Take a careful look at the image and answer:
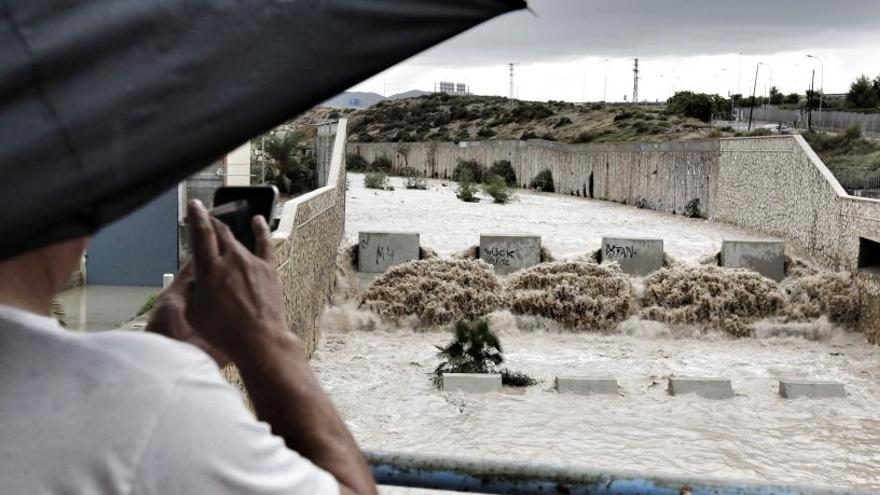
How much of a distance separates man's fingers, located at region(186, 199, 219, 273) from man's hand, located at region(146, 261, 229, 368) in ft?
0.30

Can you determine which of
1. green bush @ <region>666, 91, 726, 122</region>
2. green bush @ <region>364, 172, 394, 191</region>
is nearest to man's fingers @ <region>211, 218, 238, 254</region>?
green bush @ <region>364, 172, 394, 191</region>

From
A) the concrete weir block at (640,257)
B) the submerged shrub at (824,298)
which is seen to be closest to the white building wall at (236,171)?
the concrete weir block at (640,257)

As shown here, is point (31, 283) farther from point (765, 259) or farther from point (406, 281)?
point (765, 259)

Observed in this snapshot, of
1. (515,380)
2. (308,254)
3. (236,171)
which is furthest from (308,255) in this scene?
(515,380)

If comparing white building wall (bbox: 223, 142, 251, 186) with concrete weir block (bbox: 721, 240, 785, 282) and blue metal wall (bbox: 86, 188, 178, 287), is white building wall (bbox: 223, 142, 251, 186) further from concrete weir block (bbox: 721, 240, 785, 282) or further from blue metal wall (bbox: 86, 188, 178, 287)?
concrete weir block (bbox: 721, 240, 785, 282)

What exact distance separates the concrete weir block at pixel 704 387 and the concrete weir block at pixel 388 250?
20.1 ft

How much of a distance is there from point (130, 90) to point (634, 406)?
41.5 feet

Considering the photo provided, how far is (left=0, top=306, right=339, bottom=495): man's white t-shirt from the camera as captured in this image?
93 cm

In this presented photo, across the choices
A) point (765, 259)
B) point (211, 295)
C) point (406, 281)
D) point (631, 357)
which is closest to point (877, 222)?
point (765, 259)

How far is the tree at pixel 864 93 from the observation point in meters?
63.6

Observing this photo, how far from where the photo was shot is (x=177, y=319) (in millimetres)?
1305

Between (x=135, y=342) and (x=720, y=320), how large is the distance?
16.7m

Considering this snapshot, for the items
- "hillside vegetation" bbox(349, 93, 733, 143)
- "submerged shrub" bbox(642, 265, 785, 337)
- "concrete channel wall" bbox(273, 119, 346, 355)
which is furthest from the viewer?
"hillside vegetation" bbox(349, 93, 733, 143)

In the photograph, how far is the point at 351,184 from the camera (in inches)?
1375
